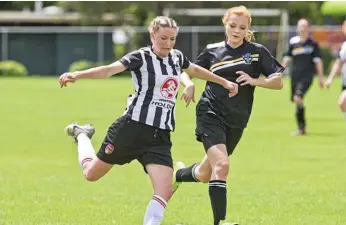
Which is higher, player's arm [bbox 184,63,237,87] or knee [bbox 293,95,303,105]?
player's arm [bbox 184,63,237,87]

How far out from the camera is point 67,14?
61938mm

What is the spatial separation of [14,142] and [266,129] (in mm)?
5702

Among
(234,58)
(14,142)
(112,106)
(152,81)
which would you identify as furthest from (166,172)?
(112,106)

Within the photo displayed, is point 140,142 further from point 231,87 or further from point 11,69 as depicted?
point 11,69

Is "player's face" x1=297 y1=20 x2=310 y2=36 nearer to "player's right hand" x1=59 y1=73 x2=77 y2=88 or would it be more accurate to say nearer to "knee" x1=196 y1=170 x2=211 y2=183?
"knee" x1=196 y1=170 x2=211 y2=183

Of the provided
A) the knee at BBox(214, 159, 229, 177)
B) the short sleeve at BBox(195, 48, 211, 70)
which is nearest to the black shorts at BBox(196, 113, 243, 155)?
the knee at BBox(214, 159, 229, 177)

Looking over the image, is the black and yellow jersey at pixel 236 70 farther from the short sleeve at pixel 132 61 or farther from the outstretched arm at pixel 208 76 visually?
the short sleeve at pixel 132 61

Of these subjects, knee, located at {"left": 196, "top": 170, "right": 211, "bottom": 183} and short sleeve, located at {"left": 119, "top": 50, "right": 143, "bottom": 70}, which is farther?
knee, located at {"left": 196, "top": 170, "right": 211, "bottom": 183}

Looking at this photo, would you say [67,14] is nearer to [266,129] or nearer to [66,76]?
[266,129]

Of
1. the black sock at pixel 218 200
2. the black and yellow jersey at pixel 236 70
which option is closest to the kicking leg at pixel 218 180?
the black sock at pixel 218 200

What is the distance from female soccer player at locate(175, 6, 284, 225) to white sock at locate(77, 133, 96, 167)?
3.30ft

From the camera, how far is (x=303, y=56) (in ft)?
62.3

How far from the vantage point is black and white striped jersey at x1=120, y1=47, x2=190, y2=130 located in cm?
748

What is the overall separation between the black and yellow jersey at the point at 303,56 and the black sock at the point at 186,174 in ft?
32.7
